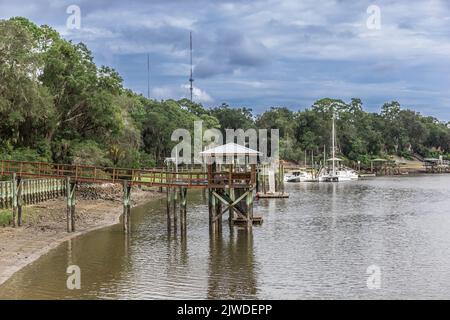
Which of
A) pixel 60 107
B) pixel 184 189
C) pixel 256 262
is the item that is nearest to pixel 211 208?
pixel 184 189

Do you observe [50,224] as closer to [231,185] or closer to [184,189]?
[184,189]

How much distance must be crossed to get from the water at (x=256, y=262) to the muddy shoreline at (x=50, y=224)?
0.79m

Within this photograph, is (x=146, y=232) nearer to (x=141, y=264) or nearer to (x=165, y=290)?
(x=141, y=264)

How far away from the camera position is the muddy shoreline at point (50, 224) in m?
26.7

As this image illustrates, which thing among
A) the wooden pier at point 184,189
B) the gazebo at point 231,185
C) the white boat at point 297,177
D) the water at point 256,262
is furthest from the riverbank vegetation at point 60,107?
the white boat at point 297,177

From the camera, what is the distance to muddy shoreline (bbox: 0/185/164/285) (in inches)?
1053

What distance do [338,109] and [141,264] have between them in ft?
445

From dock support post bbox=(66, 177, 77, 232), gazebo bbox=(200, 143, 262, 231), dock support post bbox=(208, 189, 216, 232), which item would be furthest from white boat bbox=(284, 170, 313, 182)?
dock support post bbox=(66, 177, 77, 232)

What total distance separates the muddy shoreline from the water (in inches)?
31.1

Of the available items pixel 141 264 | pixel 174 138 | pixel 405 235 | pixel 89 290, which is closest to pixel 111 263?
pixel 141 264

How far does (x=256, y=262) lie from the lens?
27266 mm

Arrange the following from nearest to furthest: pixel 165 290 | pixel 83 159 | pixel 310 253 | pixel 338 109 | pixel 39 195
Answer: pixel 165 290 < pixel 310 253 < pixel 39 195 < pixel 83 159 < pixel 338 109

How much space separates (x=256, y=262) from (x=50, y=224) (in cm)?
1518

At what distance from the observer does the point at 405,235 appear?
36312mm
